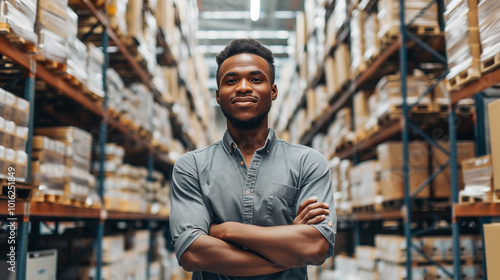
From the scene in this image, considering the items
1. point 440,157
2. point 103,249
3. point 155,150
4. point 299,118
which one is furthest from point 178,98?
point 440,157

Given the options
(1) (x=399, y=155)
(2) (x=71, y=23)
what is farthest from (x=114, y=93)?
(1) (x=399, y=155)

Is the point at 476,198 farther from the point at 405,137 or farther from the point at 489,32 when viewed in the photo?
the point at 405,137

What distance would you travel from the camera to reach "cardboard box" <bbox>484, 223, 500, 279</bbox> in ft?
11.6

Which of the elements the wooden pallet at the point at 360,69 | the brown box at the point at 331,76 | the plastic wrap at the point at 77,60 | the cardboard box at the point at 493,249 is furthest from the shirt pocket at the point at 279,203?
the brown box at the point at 331,76

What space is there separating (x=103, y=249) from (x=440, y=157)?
421cm

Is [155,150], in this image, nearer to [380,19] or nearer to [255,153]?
[380,19]

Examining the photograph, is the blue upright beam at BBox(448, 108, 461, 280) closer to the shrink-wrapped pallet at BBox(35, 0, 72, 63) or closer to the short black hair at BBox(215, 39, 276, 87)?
the short black hair at BBox(215, 39, 276, 87)

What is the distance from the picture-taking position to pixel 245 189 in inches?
80.4

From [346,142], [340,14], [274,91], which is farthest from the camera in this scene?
[340,14]

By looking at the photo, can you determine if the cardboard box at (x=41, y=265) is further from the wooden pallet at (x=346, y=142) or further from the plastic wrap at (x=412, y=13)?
the wooden pallet at (x=346, y=142)

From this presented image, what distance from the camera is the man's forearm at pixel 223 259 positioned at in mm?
1979

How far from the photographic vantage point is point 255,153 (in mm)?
2141

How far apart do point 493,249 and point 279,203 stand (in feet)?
7.57

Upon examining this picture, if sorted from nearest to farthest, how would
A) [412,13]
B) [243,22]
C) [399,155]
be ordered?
[412,13] < [399,155] < [243,22]
